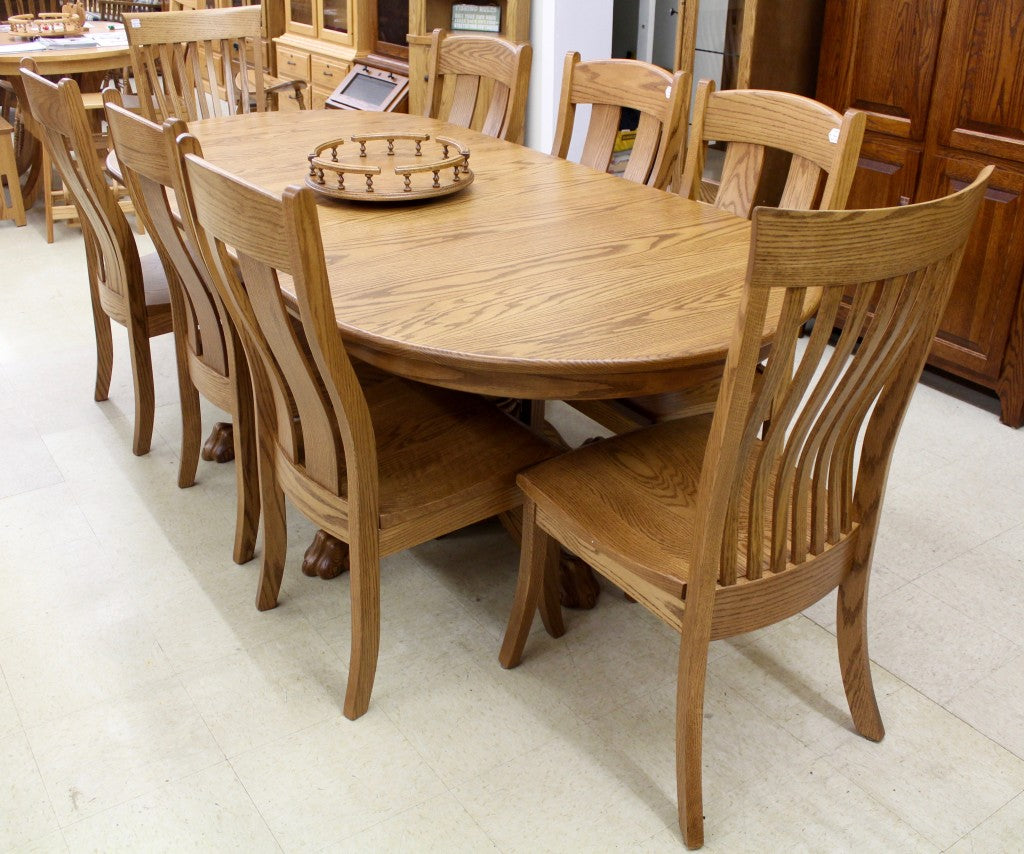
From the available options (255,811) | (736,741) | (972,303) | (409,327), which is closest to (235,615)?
(255,811)

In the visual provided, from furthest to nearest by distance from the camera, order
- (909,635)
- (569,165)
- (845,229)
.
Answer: (569,165) → (909,635) → (845,229)

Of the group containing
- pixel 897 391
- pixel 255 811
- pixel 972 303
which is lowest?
pixel 255 811

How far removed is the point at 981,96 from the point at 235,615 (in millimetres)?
2336

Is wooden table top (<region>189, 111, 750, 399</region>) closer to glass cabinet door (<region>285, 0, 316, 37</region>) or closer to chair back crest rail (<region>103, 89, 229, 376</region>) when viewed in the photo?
chair back crest rail (<region>103, 89, 229, 376</region>)

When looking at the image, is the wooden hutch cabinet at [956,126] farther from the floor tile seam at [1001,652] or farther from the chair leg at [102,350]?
the chair leg at [102,350]

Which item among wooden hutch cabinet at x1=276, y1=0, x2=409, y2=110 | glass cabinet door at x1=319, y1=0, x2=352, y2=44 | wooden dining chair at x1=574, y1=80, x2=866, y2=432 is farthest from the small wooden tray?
glass cabinet door at x1=319, y1=0, x2=352, y2=44

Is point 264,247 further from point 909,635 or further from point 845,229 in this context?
point 909,635

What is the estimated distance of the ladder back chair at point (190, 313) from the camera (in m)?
1.81

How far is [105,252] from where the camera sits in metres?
2.48

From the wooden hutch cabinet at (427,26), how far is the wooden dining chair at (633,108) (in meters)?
1.32

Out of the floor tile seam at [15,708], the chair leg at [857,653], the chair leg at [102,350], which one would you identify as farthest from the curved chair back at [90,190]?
the chair leg at [857,653]

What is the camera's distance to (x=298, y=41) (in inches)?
194

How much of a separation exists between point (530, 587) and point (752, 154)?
3.60 ft

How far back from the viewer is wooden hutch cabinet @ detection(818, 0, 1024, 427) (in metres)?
2.68
